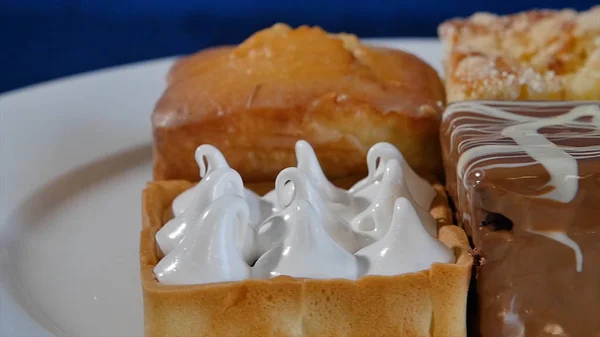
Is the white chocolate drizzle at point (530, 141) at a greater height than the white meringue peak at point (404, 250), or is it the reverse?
the white chocolate drizzle at point (530, 141)

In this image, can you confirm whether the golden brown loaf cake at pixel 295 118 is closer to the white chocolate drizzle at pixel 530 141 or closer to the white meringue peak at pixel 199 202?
the white chocolate drizzle at pixel 530 141

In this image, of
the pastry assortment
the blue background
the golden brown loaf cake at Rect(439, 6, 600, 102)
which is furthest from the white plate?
the blue background

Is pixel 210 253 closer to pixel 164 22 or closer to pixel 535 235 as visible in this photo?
pixel 535 235

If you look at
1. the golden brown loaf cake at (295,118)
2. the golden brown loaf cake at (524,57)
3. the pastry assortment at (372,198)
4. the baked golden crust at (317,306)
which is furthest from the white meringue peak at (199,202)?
the golden brown loaf cake at (524,57)

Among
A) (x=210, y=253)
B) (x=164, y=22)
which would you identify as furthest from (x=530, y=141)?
(x=164, y=22)

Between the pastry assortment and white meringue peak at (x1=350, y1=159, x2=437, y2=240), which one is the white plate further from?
white meringue peak at (x1=350, y1=159, x2=437, y2=240)

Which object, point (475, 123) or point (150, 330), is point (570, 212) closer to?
point (475, 123)
